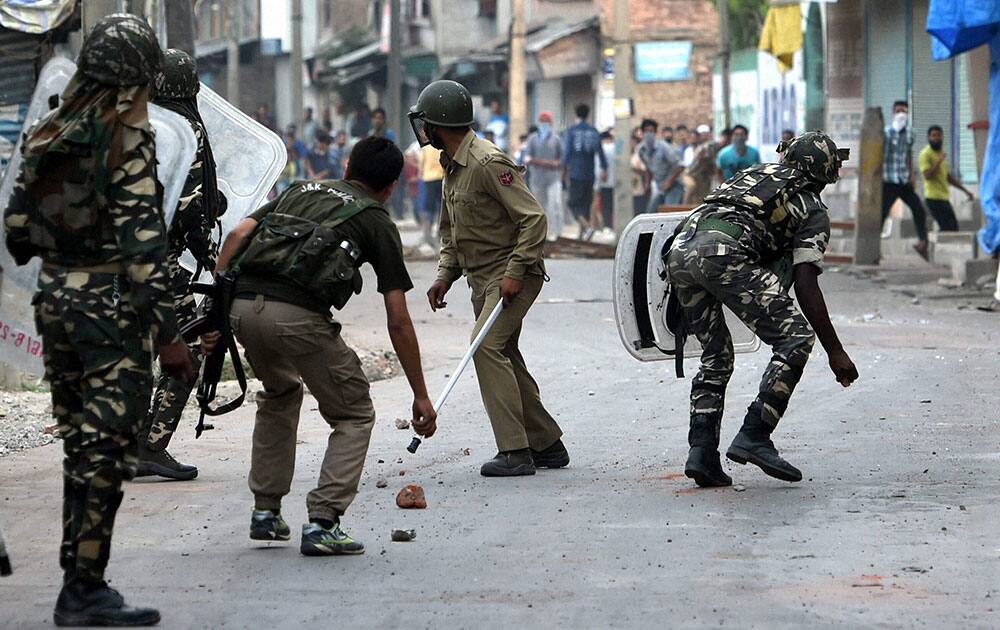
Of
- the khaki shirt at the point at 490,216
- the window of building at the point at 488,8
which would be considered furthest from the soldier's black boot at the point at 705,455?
the window of building at the point at 488,8

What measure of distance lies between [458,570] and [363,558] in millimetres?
393

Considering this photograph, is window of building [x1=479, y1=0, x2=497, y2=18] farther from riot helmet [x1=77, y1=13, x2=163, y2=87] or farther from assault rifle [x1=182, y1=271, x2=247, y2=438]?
riot helmet [x1=77, y1=13, x2=163, y2=87]

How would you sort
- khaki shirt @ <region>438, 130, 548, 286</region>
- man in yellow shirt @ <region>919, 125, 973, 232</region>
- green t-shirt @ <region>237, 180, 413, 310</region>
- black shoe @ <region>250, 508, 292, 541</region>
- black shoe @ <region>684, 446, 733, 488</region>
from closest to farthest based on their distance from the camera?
green t-shirt @ <region>237, 180, 413, 310</region>, black shoe @ <region>250, 508, 292, 541</region>, black shoe @ <region>684, 446, 733, 488</region>, khaki shirt @ <region>438, 130, 548, 286</region>, man in yellow shirt @ <region>919, 125, 973, 232</region>

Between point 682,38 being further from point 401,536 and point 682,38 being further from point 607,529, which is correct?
point 401,536

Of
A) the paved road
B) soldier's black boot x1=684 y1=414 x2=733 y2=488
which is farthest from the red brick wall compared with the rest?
soldier's black boot x1=684 y1=414 x2=733 y2=488

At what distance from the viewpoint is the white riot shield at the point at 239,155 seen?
8.79 metres

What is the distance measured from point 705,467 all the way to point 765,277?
82cm

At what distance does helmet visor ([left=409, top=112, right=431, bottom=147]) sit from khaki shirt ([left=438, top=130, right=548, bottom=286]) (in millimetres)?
131

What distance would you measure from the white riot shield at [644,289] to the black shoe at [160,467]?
6.65ft

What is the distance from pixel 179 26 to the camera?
45.4 feet

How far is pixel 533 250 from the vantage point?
7.84m

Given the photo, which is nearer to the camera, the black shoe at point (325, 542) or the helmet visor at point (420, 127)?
the black shoe at point (325, 542)

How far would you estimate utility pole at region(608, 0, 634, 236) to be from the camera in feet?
84.1

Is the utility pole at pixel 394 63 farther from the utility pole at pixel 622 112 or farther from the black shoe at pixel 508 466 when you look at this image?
the black shoe at pixel 508 466
